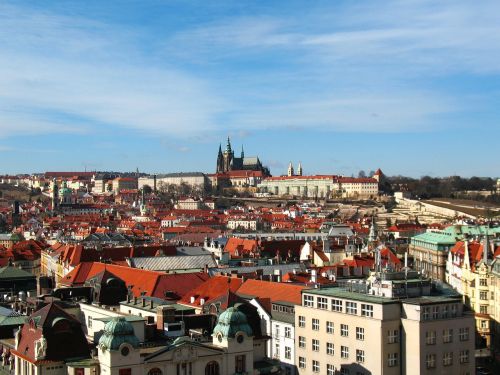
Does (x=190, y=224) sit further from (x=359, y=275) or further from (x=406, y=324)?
(x=406, y=324)

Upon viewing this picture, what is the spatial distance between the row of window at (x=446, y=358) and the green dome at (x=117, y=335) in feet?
44.3

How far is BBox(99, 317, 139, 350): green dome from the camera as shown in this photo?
29344mm

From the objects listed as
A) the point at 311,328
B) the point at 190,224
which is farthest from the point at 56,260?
the point at 190,224

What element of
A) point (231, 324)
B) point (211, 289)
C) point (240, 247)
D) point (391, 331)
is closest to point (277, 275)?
point (211, 289)

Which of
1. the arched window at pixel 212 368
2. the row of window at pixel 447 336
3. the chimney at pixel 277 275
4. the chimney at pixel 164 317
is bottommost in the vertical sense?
the arched window at pixel 212 368

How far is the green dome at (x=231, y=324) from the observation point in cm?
3212

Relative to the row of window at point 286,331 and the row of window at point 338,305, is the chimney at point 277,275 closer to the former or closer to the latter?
the row of window at point 286,331

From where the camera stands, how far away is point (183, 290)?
54719 millimetres

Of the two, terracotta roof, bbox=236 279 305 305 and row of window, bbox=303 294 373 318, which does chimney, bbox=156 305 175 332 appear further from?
terracotta roof, bbox=236 279 305 305

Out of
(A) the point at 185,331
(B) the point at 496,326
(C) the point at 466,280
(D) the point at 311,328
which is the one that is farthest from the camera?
→ (C) the point at 466,280

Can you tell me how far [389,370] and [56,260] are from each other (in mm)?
52037

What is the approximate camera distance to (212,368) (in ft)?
105

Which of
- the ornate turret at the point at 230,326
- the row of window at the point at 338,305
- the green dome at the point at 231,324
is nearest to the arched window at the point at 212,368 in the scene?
the ornate turret at the point at 230,326

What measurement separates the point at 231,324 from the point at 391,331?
804 cm
